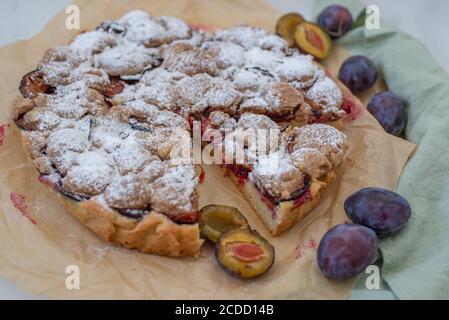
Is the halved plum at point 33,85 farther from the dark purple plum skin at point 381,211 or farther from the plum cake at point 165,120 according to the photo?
the dark purple plum skin at point 381,211

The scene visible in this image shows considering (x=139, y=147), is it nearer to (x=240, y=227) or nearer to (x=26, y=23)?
(x=240, y=227)

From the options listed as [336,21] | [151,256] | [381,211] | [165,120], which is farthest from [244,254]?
[336,21]

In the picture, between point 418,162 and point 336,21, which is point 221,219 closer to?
point 418,162

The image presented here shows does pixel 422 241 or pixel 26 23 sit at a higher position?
pixel 26 23

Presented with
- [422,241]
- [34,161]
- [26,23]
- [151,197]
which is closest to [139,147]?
→ [151,197]

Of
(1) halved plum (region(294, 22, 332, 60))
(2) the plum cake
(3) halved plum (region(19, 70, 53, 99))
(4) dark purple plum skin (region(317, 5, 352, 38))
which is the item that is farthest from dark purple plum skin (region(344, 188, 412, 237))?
(3) halved plum (region(19, 70, 53, 99))
